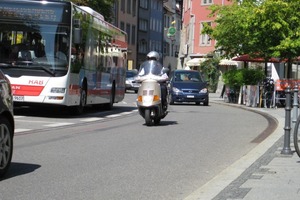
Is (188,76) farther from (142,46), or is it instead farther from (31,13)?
(142,46)

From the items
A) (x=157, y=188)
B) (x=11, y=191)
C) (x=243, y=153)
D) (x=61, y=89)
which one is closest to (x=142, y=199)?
(x=157, y=188)

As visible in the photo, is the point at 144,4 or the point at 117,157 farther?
the point at 144,4

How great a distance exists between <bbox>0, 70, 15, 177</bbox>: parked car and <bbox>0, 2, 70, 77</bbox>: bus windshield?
930 cm

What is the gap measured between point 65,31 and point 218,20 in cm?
1720

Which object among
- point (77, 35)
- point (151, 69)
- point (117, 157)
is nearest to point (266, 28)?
point (77, 35)

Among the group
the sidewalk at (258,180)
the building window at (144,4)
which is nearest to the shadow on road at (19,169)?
the sidewalk at (258,180)

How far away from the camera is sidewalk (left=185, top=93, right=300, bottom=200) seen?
22.3 feet

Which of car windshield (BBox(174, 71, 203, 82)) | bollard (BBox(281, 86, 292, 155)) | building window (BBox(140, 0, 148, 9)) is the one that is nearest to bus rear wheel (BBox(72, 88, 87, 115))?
bollard (BBox(281, 86, 292, 155))

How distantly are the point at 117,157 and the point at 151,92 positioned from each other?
575 cm

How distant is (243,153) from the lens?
428 inches

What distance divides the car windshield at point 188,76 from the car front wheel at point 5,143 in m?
23.4

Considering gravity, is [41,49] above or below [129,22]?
below

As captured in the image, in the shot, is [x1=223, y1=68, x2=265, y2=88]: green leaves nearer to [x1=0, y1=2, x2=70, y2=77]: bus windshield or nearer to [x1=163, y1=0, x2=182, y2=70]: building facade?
[x1=0, y1=2, x2=70, y2=77]: bus windshield

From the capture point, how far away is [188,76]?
3139 centimetres
